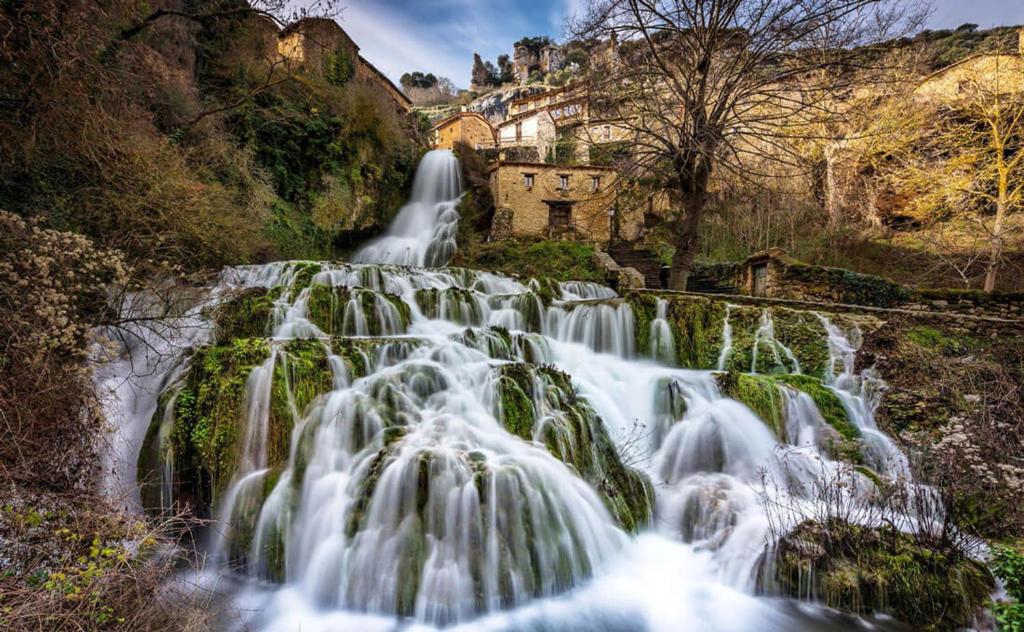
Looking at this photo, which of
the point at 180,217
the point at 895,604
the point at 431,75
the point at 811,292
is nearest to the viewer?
the point at 895,604

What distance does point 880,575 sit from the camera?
387 cm

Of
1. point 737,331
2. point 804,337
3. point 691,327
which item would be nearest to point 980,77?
point 804,337

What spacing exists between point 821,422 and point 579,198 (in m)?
21.9

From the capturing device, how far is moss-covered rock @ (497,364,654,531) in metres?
5.17

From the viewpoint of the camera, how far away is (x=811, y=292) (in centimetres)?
1369

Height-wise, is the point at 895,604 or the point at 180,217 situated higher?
the point at 180,217

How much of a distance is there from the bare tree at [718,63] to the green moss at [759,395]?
4.83 meters

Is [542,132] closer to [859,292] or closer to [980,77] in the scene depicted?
[980,77]

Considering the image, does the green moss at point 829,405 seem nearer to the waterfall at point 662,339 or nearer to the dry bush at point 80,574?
the waterfall at point 662,339

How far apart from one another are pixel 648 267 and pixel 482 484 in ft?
65.5

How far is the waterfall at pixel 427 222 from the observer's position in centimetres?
1919

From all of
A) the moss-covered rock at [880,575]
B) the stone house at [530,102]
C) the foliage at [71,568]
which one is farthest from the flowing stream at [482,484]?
the stone house at [530,102]

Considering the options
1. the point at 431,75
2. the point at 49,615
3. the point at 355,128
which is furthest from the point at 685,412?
the point at 431,75

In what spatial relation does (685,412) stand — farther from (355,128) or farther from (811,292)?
(355,128)
